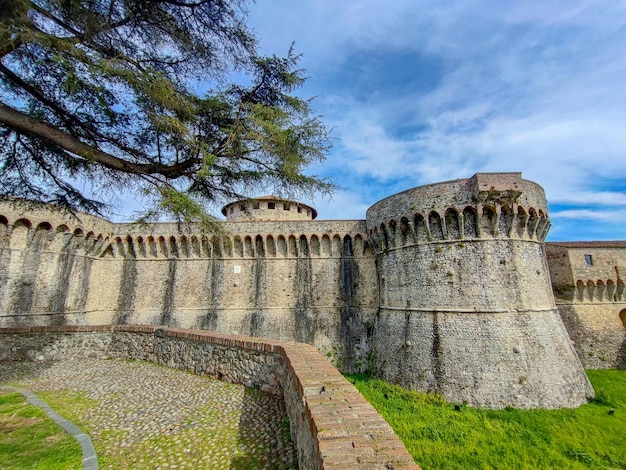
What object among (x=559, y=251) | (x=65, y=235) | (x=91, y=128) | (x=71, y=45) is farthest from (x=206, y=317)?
(x=559, y=251)

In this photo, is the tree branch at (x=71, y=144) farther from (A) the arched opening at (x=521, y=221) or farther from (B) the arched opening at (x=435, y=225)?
(A) the arched opening at (x=521, y=221)

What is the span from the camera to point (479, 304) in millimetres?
11141

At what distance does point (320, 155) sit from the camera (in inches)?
229

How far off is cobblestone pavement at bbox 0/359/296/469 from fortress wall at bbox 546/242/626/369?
18.1 meters

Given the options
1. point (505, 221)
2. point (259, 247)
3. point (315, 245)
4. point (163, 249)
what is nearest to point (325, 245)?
point (315, 245)

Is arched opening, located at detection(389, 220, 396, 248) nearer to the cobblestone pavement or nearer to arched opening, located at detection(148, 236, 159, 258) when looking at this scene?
the cobblestone pavement

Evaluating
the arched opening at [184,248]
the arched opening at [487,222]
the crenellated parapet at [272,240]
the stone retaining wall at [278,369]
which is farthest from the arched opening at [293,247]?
the arched opening at [487,222]

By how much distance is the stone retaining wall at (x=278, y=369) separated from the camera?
238 cm

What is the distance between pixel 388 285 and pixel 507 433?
656cm

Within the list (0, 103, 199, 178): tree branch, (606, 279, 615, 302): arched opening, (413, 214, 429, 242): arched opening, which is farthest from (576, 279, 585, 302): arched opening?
(0, 103, 199, 178): tree branch

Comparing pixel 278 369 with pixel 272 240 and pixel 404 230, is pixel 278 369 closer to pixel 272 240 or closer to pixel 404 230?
pixel 404 230

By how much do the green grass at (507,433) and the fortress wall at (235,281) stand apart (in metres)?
4.80

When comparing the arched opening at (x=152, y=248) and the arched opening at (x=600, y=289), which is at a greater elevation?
the arched opening at (x=152, y=248)

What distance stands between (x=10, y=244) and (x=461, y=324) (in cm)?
1914
